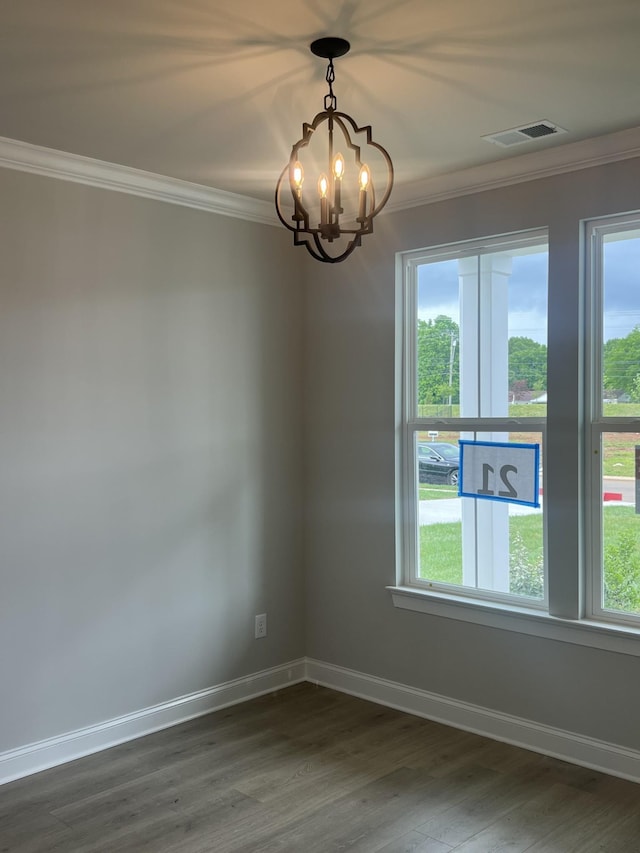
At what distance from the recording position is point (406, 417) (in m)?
4.10

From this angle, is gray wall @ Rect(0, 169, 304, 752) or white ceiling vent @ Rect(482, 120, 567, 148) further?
gray wall @ Rect(0, 169, 304, 752)

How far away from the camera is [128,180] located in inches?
144

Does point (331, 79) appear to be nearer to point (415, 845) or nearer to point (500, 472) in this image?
point (500, 472)

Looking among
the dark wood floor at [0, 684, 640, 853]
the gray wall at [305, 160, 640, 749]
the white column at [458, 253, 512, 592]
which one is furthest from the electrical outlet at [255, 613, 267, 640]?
the white column at [458, 253, 512, 592]

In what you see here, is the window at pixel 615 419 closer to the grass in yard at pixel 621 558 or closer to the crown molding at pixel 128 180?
the grass in yard at pixel 621 558

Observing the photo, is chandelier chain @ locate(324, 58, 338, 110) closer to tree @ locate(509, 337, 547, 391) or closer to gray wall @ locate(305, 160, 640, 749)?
gray wall @ locate(305, 160, 640, 749)

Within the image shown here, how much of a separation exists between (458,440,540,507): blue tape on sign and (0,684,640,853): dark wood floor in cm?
113

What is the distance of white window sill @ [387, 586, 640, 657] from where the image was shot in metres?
3.26

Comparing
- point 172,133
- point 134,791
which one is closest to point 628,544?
point 134,791

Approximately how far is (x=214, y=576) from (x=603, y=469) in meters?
1.96

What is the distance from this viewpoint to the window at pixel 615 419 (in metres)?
3.30

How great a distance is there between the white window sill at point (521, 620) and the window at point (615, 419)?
11 cm

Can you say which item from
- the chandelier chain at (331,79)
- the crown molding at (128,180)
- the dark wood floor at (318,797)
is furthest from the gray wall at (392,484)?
the chandelier chain at (331,79)

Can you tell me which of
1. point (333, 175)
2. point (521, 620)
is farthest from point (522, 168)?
point (521, 620)
